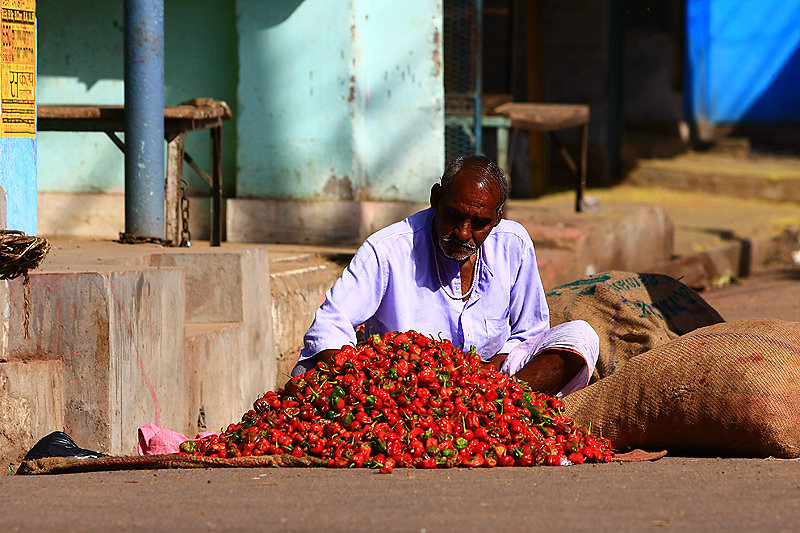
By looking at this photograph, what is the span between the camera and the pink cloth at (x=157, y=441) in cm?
395

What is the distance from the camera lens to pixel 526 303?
4.44 metres

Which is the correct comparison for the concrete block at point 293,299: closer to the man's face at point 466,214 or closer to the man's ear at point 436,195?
the man's ear at point 436,195

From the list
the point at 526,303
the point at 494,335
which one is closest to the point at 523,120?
the point at 526,303

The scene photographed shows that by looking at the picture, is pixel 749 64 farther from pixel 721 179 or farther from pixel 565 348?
pixel 565 348

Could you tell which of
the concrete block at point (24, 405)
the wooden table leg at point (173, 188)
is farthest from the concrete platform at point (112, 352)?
the wooden table leg at point (173, 188)

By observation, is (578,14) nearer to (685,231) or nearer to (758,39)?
(685,231)

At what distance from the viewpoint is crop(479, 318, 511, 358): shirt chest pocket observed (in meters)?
4.36

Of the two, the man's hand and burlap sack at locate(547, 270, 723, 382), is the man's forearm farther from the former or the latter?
the man's hand

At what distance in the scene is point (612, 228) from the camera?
9398 millimetres

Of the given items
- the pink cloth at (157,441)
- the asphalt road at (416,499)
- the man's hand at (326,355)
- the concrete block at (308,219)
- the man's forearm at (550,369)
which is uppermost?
the concrete block at (308,219)

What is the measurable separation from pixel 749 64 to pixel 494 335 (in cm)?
1476

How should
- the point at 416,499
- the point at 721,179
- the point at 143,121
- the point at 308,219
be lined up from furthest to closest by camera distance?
the point at 721,179
the point at 308,219
the point at 143,121
the point at 416,499

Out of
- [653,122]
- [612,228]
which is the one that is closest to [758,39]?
[653,122]

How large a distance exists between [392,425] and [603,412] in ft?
3.16
